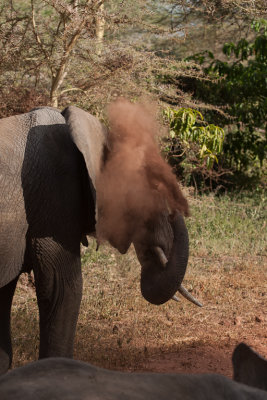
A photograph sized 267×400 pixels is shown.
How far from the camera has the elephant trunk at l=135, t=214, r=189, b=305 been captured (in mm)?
3553

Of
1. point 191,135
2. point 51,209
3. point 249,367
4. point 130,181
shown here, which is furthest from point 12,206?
point 191,135

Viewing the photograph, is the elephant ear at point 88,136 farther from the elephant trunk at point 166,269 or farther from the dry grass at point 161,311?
the dry grass at point 161,311

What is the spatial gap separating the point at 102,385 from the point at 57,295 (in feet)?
6.99

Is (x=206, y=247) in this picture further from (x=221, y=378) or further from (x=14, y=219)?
(x=221, y=378)

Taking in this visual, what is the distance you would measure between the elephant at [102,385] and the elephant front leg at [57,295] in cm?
197

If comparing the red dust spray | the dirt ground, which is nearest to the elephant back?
the red dust spray

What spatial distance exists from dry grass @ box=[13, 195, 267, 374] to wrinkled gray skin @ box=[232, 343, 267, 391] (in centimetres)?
286

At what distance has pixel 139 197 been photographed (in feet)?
11.8

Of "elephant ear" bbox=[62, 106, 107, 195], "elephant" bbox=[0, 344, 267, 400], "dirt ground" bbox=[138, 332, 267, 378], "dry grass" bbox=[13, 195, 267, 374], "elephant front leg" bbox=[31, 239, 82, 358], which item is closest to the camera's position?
"elephant" bbox=[0, 344, 267, 400]

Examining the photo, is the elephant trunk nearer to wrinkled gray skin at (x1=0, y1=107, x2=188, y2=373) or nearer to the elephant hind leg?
wrinkled gray skin at (x1=0, y1=107, x2=188, y2=373)

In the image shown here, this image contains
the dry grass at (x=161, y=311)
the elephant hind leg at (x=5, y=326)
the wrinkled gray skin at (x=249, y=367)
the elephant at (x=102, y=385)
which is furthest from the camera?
the dry grass at (x=161, y=311)

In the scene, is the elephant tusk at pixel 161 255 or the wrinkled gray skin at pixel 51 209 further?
the elephant tusk at pixel 161 255

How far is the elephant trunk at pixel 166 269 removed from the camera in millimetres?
3553

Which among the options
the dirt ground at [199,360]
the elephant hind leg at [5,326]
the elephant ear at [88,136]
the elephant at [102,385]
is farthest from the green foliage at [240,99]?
the elephant at [102,385]
